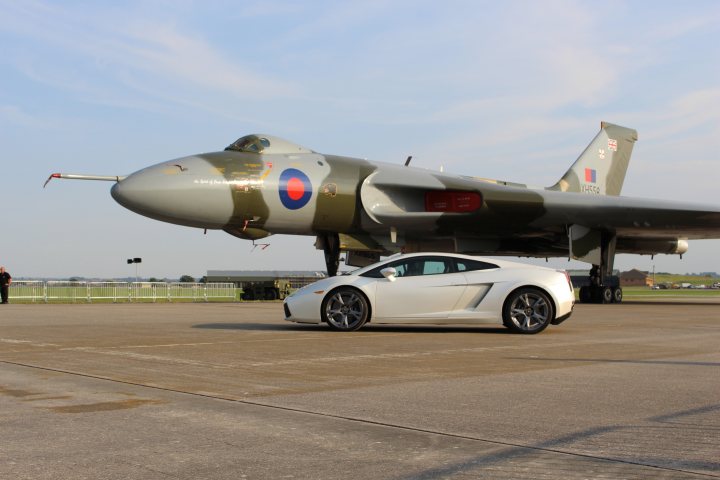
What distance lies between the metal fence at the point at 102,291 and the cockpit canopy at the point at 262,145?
1178 cm

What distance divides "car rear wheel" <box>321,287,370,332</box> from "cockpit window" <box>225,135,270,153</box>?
10993mm

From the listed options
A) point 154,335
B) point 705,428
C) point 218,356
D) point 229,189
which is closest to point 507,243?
point 229,189

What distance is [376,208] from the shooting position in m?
24.2

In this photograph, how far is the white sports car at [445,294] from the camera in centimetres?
1229

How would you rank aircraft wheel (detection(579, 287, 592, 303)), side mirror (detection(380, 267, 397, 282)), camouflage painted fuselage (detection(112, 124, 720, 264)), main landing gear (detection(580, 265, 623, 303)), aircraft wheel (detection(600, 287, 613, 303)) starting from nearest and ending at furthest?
1. side mirror (detection(380, 267, 397, 282))
2. camouflage painted fuselage (detection(112, 124, 720, 264))
3. main landing gear (detection(580, 265, 623, 303))
4. aircraft wheel (detection(600, 287, 613, 303))
5. aircraft wheel (detection(579, 287, 592, 303))

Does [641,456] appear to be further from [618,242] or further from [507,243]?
[618,242]

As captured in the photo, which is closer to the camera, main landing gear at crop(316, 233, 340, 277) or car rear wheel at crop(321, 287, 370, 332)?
car rear wheel at crop(321, 287, 370, 332)

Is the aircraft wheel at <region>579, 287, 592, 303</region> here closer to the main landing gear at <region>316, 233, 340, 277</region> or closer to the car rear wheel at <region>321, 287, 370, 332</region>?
the main landing gear at <region>316, 233, 340, 277</region>

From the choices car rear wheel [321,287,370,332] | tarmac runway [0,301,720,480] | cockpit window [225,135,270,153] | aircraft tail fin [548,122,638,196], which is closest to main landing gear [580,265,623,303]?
aircraft tail fin [548,122,638,196]

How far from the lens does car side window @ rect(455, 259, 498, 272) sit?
12.5m

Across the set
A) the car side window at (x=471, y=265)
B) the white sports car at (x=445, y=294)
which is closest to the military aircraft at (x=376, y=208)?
the white sports car at (x=445, y=294)

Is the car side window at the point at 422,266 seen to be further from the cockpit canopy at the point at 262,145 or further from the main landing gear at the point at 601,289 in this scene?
the main landing gear at the point at 601,289

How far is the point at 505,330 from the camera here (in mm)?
13180

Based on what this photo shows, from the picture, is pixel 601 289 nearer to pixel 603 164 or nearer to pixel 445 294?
pixel 603 164
